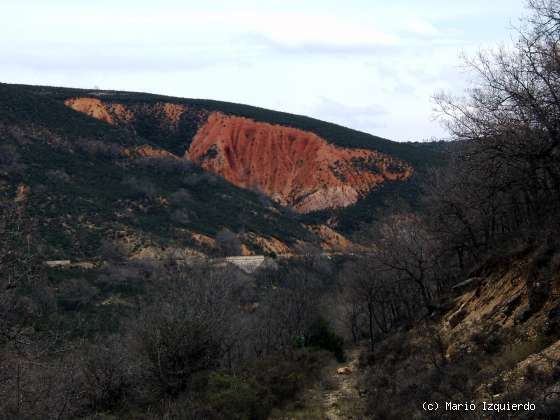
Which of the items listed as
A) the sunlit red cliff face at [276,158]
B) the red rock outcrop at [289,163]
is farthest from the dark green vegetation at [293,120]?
the red rock outcrop at [289,163]

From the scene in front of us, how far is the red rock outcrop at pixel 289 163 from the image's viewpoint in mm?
93438

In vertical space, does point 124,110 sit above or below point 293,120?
below

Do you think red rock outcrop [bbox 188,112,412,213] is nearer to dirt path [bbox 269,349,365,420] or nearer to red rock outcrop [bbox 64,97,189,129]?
red rock outcrop [bbox 64,97,189,129]

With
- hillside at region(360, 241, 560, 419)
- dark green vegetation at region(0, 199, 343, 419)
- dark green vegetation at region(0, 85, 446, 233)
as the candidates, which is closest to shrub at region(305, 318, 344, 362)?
dark green vegetation at region(0, 199, 343, 419)

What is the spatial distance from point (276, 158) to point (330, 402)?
88168mm

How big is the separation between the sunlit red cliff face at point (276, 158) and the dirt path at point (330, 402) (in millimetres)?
70425

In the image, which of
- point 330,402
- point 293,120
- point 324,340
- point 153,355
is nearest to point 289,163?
point 293,120

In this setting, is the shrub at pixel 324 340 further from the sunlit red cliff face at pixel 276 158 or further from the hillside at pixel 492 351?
the sunlit red cliff face at pixel 276 158

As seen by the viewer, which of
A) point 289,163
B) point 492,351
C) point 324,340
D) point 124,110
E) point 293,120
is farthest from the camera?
point 293,120

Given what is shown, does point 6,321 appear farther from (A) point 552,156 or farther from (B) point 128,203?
(B) point 128,203

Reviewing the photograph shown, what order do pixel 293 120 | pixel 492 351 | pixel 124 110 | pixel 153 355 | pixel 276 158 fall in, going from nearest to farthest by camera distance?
pixel 492 351 < pixel 153 355 < pixel 124 110 < pixel 276 158 < pixel 293 120

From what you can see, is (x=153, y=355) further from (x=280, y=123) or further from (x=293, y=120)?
(x=293, y=120)

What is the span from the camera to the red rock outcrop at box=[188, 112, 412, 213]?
93.4 m

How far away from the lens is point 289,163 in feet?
338
